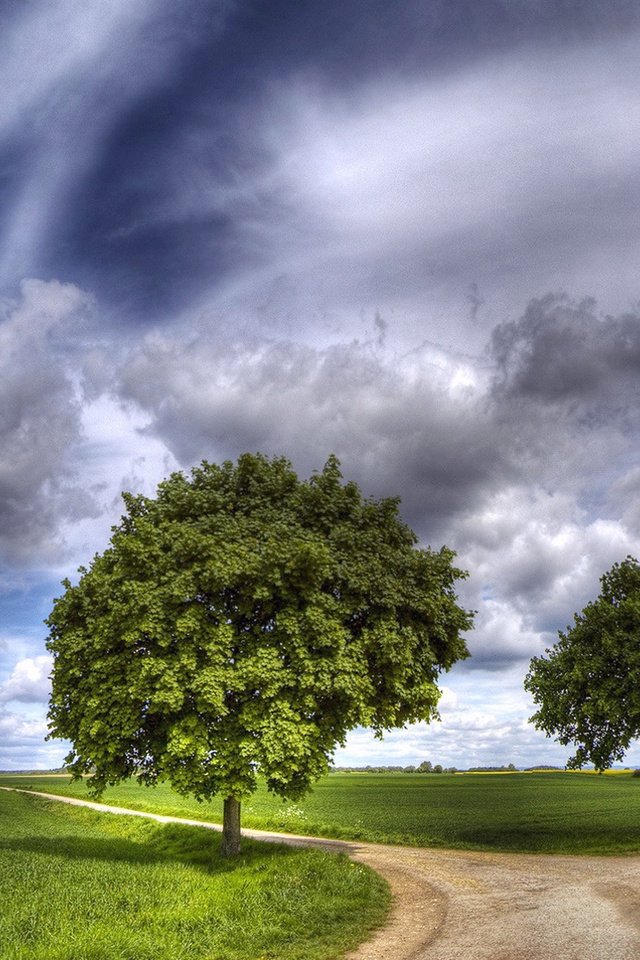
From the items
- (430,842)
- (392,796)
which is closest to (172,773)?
(430,842)

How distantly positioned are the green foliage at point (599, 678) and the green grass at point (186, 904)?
14.3 meters

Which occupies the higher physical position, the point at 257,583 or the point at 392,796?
the point at 257,583

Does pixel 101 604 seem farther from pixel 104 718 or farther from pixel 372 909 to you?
pixel 372 909

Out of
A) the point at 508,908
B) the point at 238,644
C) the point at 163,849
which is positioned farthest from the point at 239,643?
the point at 163,849

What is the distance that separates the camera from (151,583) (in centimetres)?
2373

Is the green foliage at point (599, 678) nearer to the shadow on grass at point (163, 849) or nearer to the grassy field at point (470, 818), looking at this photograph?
the grassy field at point (470, 818)

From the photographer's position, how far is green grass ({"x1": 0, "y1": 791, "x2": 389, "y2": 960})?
45.9 ft

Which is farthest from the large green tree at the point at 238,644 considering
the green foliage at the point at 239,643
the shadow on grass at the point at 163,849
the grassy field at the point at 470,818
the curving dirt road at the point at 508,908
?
the grassy field at the point at 470,818

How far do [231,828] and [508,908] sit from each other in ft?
35.0

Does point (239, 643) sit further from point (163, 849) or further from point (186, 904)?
point (163, 849)

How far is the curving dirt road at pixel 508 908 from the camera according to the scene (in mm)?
13594

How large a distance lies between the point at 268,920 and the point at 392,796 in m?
57.0

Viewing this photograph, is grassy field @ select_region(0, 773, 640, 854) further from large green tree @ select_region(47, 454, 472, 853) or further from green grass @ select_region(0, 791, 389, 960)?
large green tree @ select_region(47, 454, 472, 853)

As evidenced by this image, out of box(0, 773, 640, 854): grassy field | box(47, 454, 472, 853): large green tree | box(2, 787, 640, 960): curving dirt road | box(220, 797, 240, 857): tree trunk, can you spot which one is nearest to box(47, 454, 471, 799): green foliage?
box(47, 454, 472, 853): large green tree
